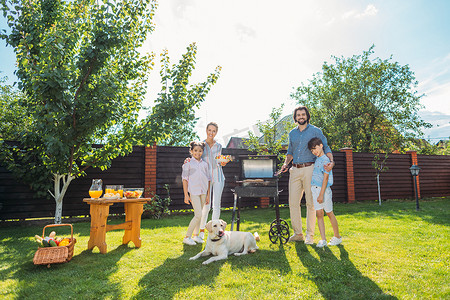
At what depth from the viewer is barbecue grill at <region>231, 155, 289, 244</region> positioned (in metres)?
4.05

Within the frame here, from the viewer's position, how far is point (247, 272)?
2.73 m

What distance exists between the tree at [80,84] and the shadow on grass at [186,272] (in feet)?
10.3

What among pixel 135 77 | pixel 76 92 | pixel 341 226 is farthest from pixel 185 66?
pixel 341 226

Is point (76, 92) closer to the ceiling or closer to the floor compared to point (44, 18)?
closer to the floor

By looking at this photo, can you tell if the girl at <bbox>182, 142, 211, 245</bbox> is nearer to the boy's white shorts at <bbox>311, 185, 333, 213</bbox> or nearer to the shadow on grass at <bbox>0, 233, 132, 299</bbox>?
the shadow on grass at <bbox>0, 233, 132, 299</bbox>

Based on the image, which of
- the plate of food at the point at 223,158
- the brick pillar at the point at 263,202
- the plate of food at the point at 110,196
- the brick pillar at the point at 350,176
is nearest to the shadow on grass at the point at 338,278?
the plate of food at the point at 223,158

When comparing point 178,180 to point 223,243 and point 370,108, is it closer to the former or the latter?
point 223,243

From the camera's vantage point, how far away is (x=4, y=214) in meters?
5.82

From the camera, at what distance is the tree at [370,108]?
14945 mm

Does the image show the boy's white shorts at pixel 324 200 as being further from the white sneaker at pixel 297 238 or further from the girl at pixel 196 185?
the girl at pixel 196 185

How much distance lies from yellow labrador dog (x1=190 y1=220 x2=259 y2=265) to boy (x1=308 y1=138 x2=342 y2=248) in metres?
1.04

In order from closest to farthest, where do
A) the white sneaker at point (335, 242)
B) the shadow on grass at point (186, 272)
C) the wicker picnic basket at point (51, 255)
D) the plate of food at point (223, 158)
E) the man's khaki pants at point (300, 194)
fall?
the shadow on grass at point (186, 272)
the wicker picnic basket at point (51, 255)
the white sneaker at point (335, 242)
the man's khaki pants at point (300, 194)
the plate of food at point (223, 158)

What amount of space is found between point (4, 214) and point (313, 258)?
655 centimetres

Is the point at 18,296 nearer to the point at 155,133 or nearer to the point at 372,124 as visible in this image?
the point at 155,133
